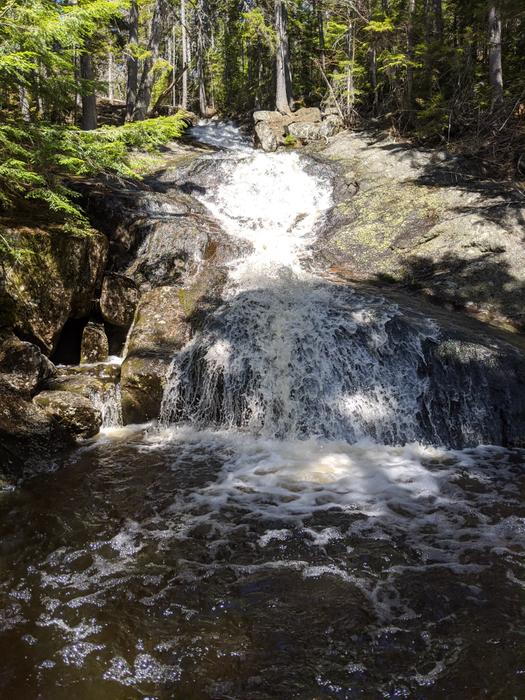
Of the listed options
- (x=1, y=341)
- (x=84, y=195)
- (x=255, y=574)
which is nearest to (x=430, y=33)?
(x=84, y=195)

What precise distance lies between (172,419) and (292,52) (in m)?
33.6

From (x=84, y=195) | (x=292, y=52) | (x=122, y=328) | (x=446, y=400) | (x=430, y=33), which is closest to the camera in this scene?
(x=446, y=400)

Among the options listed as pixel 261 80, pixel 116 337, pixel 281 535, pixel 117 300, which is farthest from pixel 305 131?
pixel 281 535

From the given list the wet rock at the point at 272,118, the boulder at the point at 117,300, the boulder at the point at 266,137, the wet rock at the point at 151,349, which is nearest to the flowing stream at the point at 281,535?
the wet rock at the point at 151,349

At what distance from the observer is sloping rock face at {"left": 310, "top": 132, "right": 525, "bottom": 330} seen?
1095 centimetres

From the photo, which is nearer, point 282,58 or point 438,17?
point 438,17

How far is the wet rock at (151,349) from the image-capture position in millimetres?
8695

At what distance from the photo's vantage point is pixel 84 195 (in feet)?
40.1

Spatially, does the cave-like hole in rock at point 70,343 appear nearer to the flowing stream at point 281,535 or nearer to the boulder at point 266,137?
the flowing stream at point 281,535

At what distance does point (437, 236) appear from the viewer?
40.1 ft

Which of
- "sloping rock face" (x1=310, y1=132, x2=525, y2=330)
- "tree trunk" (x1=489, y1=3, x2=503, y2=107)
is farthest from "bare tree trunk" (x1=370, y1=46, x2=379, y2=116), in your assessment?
"sloping rock face" (x1=310, y1=132, x2=525, y2=330)

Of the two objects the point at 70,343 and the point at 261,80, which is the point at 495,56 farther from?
the point at 261,80

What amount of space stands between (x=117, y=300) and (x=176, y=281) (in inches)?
57.5

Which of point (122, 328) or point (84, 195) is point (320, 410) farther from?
point (84, 195)
